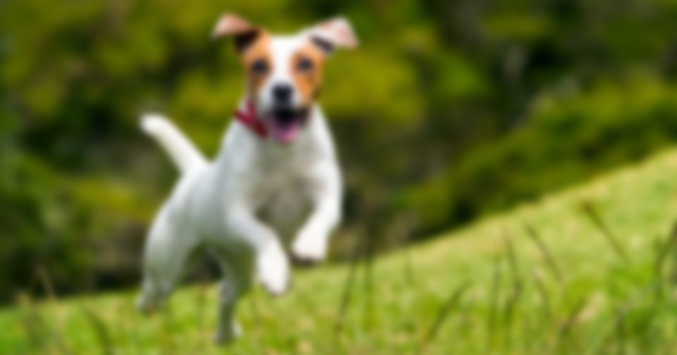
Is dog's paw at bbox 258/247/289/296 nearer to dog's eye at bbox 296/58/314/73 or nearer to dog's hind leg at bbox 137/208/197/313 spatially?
dog's eye at bbox 296/58/314/73

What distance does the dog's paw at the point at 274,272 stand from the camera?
177 inches

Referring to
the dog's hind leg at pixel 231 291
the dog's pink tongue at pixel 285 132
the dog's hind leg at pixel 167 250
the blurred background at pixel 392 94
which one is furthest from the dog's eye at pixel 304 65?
the blurred background at pixel 392 94

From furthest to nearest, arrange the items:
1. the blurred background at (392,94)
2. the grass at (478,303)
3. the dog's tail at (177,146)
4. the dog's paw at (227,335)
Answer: the blurred background at (392,94) < the dog's tail at (177,146) < the dog's paw at (227,335) < the grass at (478,303)

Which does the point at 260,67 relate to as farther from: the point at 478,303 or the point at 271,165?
the point at 478,303

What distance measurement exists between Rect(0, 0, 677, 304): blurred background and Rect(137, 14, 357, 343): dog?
14.4 meters

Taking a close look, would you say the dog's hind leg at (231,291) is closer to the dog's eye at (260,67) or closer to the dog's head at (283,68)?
the dog's head at (283,68)

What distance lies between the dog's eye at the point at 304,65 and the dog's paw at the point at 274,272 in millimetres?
682

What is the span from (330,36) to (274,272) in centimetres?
110

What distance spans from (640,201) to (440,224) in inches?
390

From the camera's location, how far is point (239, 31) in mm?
5168

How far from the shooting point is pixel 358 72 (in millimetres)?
28484

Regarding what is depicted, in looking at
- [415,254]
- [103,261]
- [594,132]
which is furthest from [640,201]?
[103,261]

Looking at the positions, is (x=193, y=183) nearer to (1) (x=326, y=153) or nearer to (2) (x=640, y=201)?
(1) (x=326, y=153)

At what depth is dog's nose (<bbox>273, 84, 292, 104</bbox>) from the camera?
492 cm
